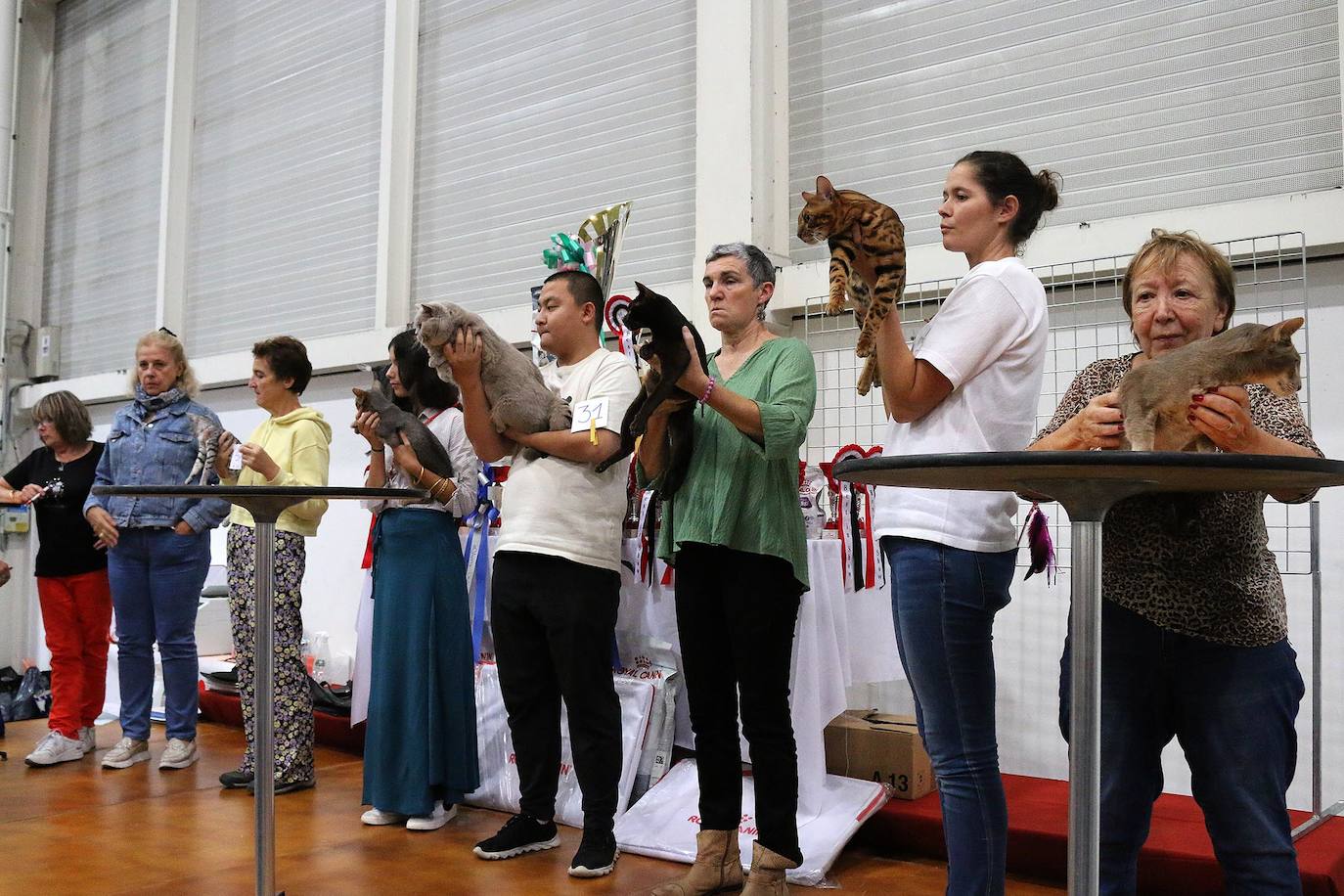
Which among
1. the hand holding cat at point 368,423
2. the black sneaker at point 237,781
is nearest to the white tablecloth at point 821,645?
the hand holding cat at point 368,423

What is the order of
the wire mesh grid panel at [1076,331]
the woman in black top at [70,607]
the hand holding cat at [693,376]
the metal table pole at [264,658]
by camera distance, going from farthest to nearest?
the woman in black top at [70,607] < the wire mesh grid panel at [1076,331] < the hand holding cat at [693,376] < the metal table pole at [264,658]

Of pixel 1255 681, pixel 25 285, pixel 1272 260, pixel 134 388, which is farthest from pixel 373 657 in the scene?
pixel 25 285

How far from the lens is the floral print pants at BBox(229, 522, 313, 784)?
340 cm

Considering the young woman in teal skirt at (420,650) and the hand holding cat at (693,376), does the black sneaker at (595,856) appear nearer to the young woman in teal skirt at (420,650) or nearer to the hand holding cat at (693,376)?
the young woman in teal skirt at (420,650)

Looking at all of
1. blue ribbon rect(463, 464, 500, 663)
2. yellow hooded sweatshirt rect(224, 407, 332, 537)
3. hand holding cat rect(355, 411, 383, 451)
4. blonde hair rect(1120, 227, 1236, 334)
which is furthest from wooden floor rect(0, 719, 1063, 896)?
blonde hair rect(1120, 227, 1236, 334)

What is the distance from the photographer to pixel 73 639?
4.07m

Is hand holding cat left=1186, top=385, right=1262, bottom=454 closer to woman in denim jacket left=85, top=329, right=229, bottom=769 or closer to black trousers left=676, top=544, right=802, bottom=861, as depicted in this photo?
black trousers left=676, top=544, right=802, bottom=861

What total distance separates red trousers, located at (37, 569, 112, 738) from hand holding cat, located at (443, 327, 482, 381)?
229cm

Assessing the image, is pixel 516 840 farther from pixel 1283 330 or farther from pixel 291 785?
pixel 1283 330

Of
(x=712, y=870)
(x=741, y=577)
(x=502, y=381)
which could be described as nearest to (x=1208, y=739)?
(x=741, y=577)

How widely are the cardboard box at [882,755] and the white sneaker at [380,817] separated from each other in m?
1.24

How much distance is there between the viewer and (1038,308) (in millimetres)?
1737

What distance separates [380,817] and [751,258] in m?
1.91

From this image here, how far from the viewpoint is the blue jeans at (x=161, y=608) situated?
3803 millimetres
